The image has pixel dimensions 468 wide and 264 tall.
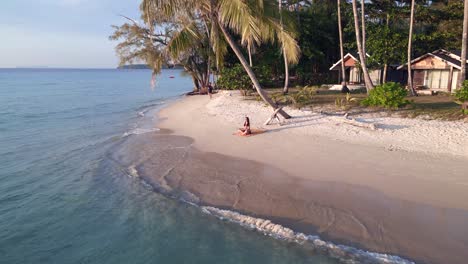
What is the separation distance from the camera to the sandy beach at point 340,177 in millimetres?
5965

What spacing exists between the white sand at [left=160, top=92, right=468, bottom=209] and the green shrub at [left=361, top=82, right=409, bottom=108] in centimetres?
188

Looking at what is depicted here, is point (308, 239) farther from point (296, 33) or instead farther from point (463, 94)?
point (296, 33)

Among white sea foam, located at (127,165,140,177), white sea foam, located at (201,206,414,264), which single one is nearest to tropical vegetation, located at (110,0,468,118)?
white sea foam, located at (127,165,140,177)

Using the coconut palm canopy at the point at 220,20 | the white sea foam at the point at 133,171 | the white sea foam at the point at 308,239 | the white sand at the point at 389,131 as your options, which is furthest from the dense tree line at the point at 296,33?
the white sea foam at the point at 308,239

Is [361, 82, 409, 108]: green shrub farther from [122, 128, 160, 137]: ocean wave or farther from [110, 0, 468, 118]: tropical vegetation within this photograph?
[122, 128, 160, 137]: ocean wave

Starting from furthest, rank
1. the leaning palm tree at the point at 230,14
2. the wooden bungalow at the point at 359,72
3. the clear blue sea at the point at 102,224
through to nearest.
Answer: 1. the wooden bungalow at the point at 359,72
2. the leaning palm tree at the point at 230,14
3. the clear blue sea at the point at 102,224

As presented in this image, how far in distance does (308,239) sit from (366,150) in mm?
5420

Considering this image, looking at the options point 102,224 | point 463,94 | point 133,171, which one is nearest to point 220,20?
point 133,171

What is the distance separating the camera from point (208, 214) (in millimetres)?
7004

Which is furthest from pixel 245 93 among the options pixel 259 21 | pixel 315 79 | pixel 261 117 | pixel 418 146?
pixel 418 146

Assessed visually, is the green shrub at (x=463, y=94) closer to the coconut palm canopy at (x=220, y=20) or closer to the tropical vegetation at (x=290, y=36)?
the tropical vegetation at (x=290, y=36)

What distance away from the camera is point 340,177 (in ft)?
27.6

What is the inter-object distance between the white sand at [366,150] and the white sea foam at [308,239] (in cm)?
241

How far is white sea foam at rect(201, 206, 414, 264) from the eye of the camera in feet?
17.2
